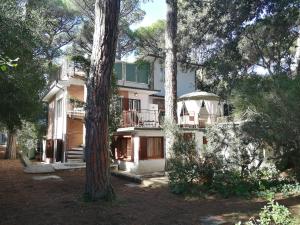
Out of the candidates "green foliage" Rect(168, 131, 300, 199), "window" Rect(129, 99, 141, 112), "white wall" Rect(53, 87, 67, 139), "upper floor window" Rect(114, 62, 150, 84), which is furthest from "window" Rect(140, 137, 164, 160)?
"green foliage" Rect(168, 131, 300, 199)

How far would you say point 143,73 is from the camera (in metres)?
25.1

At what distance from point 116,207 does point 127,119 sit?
1140 cm

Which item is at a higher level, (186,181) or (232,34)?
(232,34)

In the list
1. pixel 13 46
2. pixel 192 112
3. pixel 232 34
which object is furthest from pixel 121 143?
pixel 13 46

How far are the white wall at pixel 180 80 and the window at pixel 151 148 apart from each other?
773 centimetres

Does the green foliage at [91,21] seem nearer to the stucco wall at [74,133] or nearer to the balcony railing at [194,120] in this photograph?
the stucco wall at [74,133]

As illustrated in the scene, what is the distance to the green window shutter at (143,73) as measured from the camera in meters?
24.6

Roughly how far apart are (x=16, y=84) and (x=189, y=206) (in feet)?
20.9

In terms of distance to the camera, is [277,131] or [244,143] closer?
[277,131]

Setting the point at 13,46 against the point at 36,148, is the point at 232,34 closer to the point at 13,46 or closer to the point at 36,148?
the point at 13,46

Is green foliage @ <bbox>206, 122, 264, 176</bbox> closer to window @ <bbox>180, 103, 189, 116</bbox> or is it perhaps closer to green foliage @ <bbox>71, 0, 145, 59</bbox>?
window @ <bbox>180, 103, 189, 116</bbox>

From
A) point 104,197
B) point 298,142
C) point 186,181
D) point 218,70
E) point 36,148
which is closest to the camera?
point 104,197

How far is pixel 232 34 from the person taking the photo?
50.3 ft

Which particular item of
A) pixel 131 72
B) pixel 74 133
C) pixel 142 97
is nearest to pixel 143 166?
pixel 74 133
